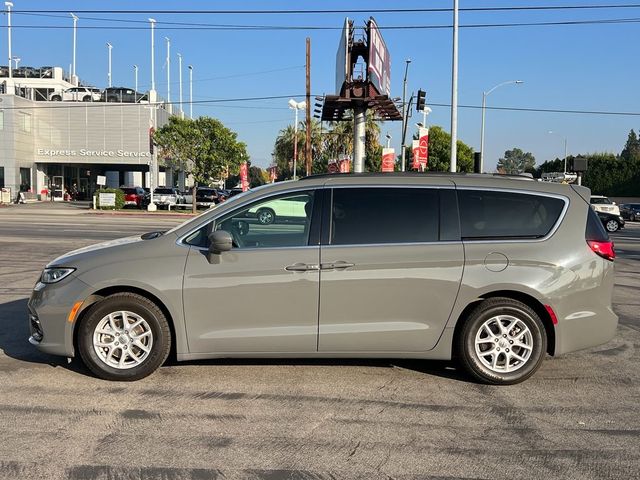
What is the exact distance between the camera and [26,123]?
51844 mm

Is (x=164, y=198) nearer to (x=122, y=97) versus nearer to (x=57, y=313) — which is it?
(x=122, y=97)

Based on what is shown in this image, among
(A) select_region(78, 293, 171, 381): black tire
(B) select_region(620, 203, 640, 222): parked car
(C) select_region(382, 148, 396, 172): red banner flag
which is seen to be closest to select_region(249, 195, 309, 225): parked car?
(A) select_region(78, 293, 171, 381): black tire

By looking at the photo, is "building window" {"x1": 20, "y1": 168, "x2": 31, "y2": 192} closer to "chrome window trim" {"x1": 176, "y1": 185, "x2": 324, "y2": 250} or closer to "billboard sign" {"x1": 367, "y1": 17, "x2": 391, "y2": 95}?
"billboard sign" {"x1": 367, "y1": 17, "x2": 391, "y2": 95}

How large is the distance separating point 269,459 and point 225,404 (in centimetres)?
97

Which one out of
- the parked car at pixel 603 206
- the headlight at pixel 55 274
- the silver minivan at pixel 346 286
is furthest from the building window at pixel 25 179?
the silver minivan at pixel 346 286

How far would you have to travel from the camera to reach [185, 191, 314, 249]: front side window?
493cm

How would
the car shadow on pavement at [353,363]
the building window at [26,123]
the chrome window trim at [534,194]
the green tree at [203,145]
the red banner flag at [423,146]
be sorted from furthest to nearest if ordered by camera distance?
the building window at [26,123]
the green tree at [203,145]
the red banner flag at [423,146]
the car shadow on pavement at [353,363]
the chrome window trim at [534,194]

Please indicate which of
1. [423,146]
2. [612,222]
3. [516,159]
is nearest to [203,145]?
[423,146]

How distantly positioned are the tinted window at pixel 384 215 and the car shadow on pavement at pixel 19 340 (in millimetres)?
2687

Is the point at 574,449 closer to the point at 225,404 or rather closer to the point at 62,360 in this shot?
the point at 225,404

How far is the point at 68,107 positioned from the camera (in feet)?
175

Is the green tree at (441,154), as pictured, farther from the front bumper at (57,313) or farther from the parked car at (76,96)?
the front bumper at (57,313)

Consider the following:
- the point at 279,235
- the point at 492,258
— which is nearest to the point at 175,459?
the point at 279,235

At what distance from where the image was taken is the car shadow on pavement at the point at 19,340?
5453 millimetres
